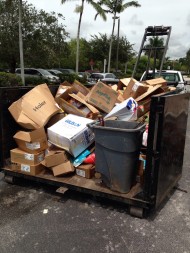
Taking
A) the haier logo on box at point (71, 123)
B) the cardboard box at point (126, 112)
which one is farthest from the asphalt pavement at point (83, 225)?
the cardboard box at point (126, 112)

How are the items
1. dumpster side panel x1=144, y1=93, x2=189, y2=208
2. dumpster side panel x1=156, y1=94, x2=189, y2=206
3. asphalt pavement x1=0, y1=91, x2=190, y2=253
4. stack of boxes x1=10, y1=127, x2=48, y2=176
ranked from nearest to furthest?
asphalt pavement x1=0, y1=91, x2=190, y2=253
dumpster side panel x1=144, y1=93, x2=189, y2=208
dumpster side panel x1=156, y1=94, x2=189, y2=206
stack of boxes x1=10, y1=127, x2=48, y2=176

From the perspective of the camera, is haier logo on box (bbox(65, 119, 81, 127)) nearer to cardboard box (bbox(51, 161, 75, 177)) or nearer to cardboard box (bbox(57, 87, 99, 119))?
cardboard box (bbox(57, 87, 99, 119))

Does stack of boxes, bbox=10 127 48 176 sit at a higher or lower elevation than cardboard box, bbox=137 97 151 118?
lower

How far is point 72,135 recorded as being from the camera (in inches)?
130

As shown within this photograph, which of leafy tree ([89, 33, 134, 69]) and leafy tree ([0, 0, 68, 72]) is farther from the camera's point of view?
leafy tree ([89, 33, 134, 69])

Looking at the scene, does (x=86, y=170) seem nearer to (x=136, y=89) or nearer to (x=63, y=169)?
(x=63, y=169)

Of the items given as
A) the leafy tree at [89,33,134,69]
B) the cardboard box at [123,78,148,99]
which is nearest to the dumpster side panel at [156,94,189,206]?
the cardboard box at [123,78,148,99]

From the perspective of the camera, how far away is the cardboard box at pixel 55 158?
3375mm

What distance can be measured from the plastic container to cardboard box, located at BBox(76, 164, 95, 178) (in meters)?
0.25

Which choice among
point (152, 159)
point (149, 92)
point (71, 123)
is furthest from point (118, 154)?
point (149, 92)

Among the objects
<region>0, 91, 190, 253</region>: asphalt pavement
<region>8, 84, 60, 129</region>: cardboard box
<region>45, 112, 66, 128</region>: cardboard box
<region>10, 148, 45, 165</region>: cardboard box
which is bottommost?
<region>0, 91, 190, 253</region>: asphalt pavement

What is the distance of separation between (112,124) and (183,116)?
2.96ft

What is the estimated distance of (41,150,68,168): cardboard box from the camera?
11.1ft

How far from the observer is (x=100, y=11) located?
62.0 feet
